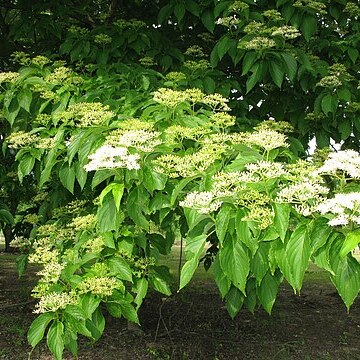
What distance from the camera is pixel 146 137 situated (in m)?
2.01

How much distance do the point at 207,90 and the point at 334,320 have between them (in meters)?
3.87

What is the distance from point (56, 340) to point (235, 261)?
0.74 meters

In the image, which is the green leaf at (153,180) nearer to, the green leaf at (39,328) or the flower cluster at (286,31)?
the green leaf at (39,328)

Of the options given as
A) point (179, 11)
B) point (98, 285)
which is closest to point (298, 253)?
point (98, 285)

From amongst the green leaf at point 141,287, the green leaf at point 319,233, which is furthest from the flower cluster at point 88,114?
the green leaf at point 319,233

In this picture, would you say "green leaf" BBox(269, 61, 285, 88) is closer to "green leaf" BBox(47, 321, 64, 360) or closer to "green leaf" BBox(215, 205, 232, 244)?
"green leaf" BBox(215, 205, 232, 244)

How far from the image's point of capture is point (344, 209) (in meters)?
1.52

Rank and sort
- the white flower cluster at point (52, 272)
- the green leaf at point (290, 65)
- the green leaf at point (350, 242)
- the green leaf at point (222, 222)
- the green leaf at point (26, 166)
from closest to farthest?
1. the green leaf at point (350, 242)
2. the green leaf at point (222, 222)
3. the white flower cluster at point (52, 272)
4. the green leaf at point (26, 166)
5. the green leaf at point (290, 65)

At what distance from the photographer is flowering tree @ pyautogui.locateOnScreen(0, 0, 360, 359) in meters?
1.67

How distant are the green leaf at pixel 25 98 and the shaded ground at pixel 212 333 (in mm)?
2234

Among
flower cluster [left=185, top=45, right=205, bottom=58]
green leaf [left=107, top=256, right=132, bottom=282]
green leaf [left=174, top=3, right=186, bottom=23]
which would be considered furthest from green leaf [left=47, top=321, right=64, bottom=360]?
flower cluster [left=185, top=45, right=205, bottom=58]

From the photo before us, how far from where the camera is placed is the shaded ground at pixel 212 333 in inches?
185

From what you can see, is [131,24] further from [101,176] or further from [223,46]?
[101,176]

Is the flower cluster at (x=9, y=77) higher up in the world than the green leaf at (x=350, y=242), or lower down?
higher up
